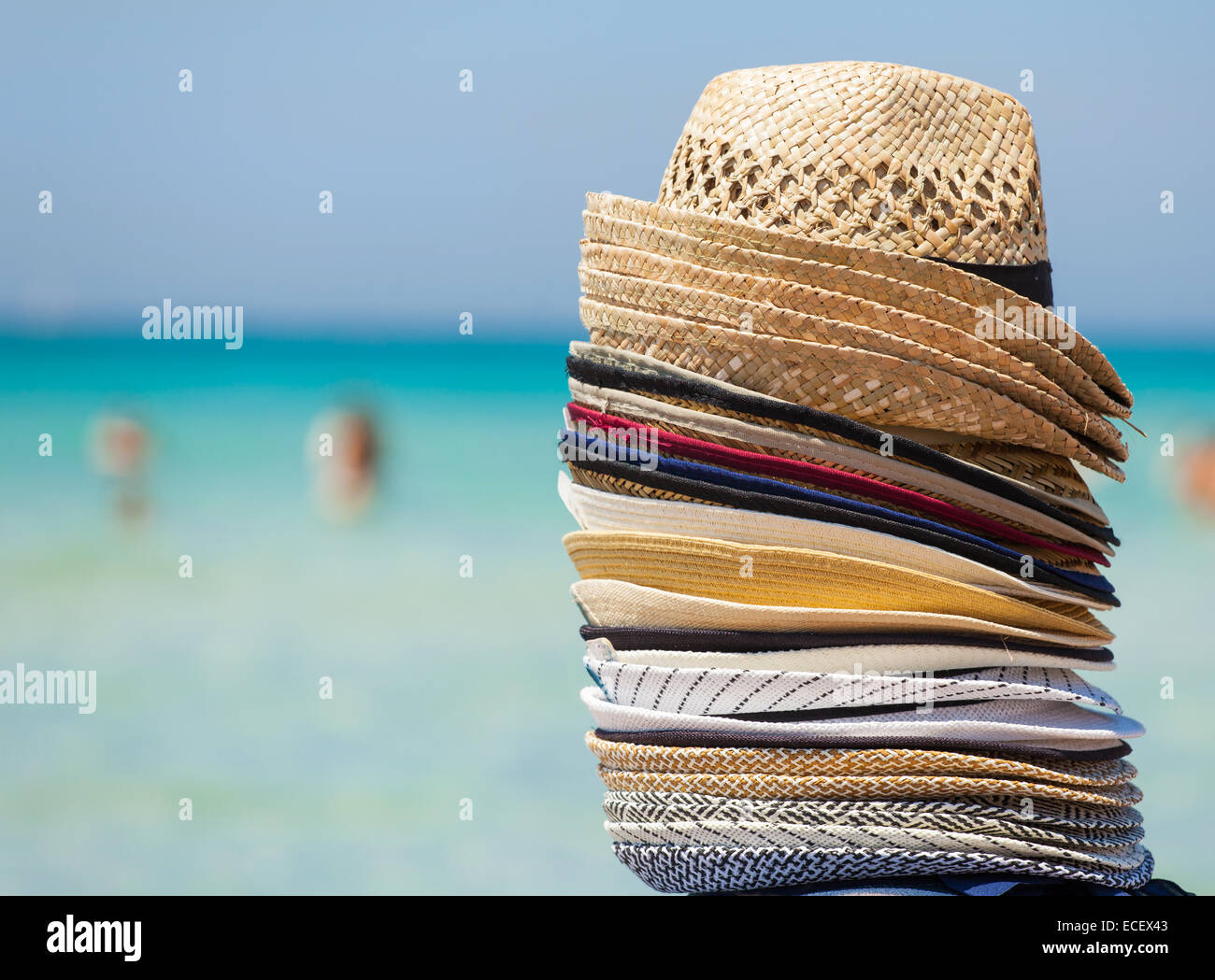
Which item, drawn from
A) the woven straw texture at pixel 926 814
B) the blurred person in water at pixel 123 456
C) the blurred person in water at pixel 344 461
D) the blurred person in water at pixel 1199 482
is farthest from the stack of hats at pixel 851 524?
the blurred person in water at pixel 123 456

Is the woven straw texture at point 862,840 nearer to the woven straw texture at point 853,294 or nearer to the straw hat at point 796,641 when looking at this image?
the straw hat at point 796,641

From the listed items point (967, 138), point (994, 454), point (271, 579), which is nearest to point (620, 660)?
point (994, 454)

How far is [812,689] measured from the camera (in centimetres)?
140

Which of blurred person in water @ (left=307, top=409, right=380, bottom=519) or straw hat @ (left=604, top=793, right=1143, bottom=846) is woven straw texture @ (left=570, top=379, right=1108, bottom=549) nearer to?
straw hat @ (left=604, top=793, right=1143, bottom=846)

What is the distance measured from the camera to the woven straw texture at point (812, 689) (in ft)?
4.57

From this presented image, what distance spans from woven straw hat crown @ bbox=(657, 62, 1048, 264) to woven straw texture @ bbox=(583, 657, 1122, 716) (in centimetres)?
40

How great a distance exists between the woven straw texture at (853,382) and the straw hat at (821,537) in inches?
4.6

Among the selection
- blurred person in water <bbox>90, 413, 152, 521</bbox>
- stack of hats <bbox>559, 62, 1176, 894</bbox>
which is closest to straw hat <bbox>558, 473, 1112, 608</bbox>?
stack of hats <bbox>559, 62, 1176, 894</bbox>

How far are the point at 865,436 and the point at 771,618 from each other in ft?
0.63

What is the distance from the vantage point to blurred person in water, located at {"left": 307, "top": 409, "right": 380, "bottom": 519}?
44.8 feet

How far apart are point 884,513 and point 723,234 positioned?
12.0 inches

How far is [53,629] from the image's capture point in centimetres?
1010

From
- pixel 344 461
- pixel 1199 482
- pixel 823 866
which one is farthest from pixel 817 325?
pixel 344 461

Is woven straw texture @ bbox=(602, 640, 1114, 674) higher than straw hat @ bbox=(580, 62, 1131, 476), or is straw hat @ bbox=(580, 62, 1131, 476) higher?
straw hat @ bbox=(580, 62, 1131, 476)
